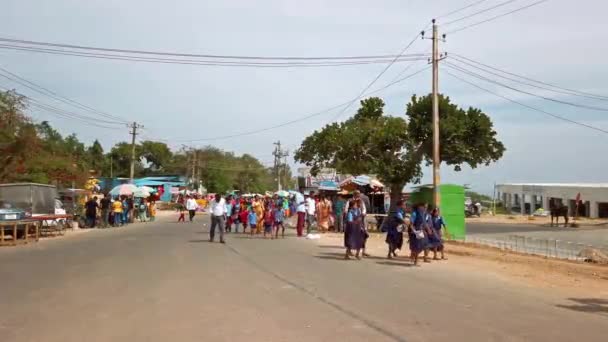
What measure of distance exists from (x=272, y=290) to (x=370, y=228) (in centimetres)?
2245

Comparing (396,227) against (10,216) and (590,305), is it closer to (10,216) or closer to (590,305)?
(590,305)

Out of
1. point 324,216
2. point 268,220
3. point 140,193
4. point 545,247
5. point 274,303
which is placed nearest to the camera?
point 274,303

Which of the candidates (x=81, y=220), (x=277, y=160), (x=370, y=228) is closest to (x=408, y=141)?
(x=370, y=228)

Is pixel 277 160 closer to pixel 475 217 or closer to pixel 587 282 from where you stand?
pixel 475 217

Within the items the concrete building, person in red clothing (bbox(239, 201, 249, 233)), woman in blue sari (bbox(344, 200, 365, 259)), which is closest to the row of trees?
person in red clothing (bbox(239, 201, 249, 233))

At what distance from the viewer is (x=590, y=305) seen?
1028 centimetres

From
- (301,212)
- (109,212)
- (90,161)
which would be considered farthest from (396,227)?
(90,161)

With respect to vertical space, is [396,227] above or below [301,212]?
below

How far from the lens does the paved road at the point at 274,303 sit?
7.85 m

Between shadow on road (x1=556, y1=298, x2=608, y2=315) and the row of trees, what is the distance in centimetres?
3057

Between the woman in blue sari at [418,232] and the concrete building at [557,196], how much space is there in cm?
3201

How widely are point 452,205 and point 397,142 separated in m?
9.79

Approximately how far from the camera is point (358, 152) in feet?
117

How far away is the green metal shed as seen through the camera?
87.6 ft
